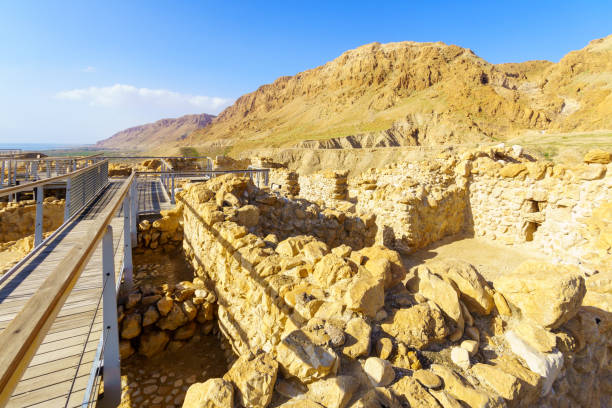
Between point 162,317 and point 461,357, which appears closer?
point 461,357

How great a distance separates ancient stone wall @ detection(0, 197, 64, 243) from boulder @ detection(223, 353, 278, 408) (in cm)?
1118

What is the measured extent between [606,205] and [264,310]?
8.05 meters

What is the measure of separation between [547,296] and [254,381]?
2.56m

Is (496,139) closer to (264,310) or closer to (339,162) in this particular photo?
(339,162)

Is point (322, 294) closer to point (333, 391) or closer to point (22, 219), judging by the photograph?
point (333, 391)

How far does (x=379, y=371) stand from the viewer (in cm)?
179

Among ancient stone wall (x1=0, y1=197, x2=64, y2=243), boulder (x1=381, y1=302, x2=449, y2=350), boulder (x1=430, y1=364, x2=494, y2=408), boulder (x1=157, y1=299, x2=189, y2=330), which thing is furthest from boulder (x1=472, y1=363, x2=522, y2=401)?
ancient stone wall (x1=0, y1=197, x2=64, y2=243)

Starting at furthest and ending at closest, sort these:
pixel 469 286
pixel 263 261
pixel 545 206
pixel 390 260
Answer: pixel 545 206 → pixel 263 261 → pixel 390 260 → pixel 469 286

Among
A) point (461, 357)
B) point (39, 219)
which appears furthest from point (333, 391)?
point (39, 219)

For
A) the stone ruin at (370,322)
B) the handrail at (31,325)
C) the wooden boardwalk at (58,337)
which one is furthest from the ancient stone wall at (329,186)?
the handrail at (31,325)

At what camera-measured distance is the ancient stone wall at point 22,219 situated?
8859 mm

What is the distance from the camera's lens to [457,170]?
9.47 meters

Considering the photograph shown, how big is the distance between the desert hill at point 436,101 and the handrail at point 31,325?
1676 inches

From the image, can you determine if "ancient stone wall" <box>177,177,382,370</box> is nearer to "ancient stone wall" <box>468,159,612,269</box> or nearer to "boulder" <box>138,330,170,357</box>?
"boulder" <box>138,330,170,357</box>
